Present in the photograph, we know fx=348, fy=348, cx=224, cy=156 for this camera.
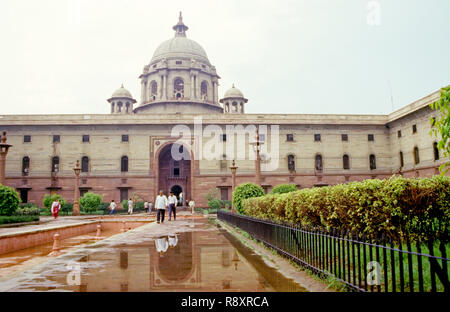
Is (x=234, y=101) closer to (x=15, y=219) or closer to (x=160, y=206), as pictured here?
(x=160, y=206)

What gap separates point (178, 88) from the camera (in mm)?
41062

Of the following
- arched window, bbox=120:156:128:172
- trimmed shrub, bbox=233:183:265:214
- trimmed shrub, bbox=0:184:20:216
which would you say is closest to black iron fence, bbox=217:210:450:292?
trimmed shrub, bbox=233:183:265:214

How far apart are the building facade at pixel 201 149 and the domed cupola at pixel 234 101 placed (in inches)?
242

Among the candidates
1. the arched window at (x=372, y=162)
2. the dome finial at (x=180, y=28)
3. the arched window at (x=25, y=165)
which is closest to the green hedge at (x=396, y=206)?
the arched window at (x=372, y=162)

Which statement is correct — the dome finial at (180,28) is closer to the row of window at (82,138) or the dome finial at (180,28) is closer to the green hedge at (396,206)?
the row of window at (82,138)

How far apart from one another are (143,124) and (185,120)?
405 centimetres

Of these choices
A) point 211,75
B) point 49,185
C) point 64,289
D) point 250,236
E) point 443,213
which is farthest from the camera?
point 211,75

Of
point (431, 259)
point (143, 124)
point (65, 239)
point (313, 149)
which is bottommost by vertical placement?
point (65, 239)

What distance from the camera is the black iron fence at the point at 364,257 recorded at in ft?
9.67

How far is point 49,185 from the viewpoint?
32469mm
